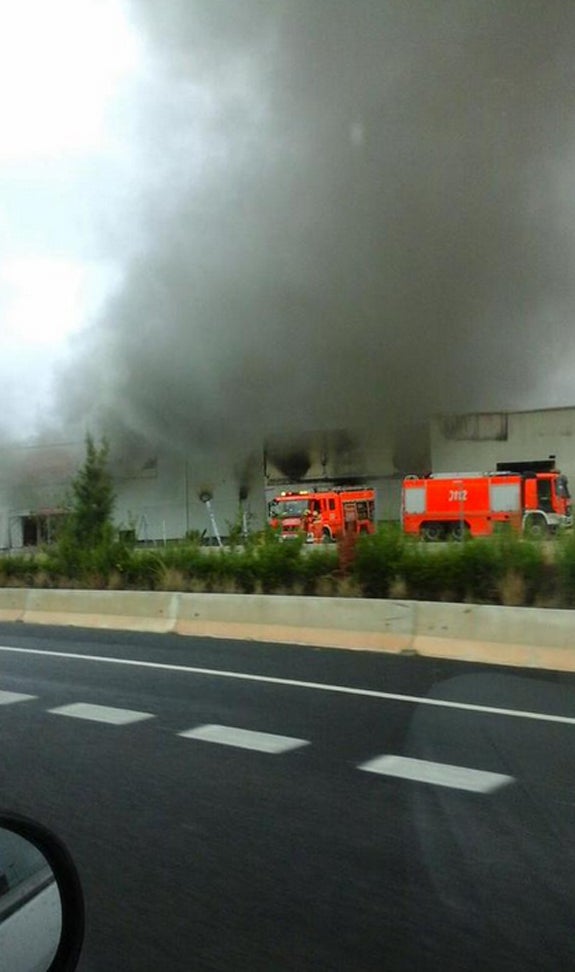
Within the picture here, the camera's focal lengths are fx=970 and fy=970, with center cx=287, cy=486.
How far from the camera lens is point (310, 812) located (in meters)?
3.75

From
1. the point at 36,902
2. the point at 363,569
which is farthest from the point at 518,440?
the point at 36,902

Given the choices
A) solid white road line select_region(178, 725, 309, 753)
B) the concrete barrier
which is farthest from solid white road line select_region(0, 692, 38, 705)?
the concrete barrier

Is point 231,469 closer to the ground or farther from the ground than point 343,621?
farther from the ground

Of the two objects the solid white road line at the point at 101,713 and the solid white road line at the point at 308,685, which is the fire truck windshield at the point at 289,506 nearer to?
the solid white road line at the point at 308,685

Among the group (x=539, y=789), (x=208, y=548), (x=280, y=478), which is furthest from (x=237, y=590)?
(x=280, y=478)

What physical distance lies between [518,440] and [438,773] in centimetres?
2836

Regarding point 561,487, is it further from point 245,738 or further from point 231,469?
point 245,738

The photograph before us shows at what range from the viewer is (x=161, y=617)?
975 cm

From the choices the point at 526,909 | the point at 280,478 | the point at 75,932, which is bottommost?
the point at 526,909

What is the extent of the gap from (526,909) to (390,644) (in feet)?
16.5

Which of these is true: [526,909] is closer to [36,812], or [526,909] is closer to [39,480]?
[36,812]

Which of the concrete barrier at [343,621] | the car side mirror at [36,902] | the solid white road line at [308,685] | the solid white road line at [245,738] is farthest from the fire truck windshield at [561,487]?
the car side mirror at [36,902]

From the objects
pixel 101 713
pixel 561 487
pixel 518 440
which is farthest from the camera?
pixel 518 440

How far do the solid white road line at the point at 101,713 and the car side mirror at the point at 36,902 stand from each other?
12.4 ft
